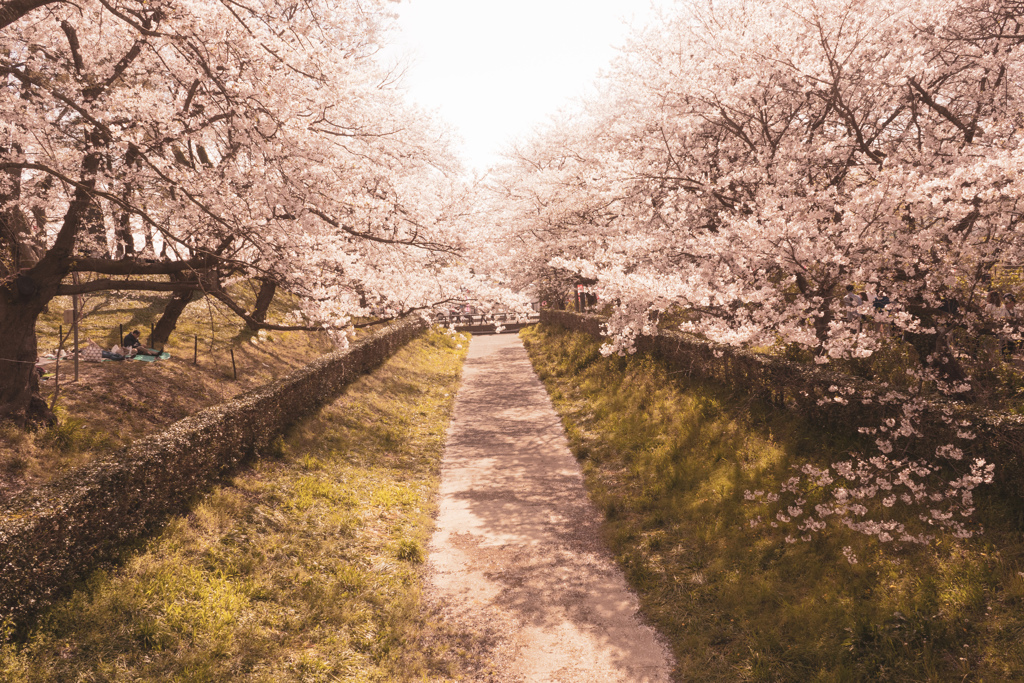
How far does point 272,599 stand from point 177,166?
288 inches

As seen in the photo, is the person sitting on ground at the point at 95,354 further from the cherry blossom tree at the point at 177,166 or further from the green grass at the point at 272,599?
the green grass at the point at 272,599

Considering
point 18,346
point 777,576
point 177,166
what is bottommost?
point 777,576

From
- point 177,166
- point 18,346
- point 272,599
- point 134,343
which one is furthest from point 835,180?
point 134,343

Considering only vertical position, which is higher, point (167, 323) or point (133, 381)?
point (167, 323)

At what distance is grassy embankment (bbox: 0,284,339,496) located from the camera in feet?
28.0

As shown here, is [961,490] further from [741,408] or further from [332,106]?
[332,106]

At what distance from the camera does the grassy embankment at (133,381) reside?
854 cm

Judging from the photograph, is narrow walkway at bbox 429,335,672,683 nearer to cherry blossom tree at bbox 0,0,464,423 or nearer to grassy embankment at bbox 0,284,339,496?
cherry blossom tree at bbox 0,0,464,423

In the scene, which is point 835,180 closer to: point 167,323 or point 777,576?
point 777,576

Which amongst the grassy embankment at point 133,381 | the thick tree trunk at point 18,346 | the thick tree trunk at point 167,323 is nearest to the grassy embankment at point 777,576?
the grassy embankment at point 133,381

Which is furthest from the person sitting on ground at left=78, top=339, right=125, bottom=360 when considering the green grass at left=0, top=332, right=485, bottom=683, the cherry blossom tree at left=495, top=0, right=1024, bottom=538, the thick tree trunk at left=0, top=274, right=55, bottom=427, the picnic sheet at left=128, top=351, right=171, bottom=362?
the cherry blossom tree at left=495, top=0, right=1024, bottom=538

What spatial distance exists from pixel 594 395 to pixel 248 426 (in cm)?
864

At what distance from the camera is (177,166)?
9391 millimetres

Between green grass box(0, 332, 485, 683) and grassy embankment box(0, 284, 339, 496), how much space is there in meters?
2.97
